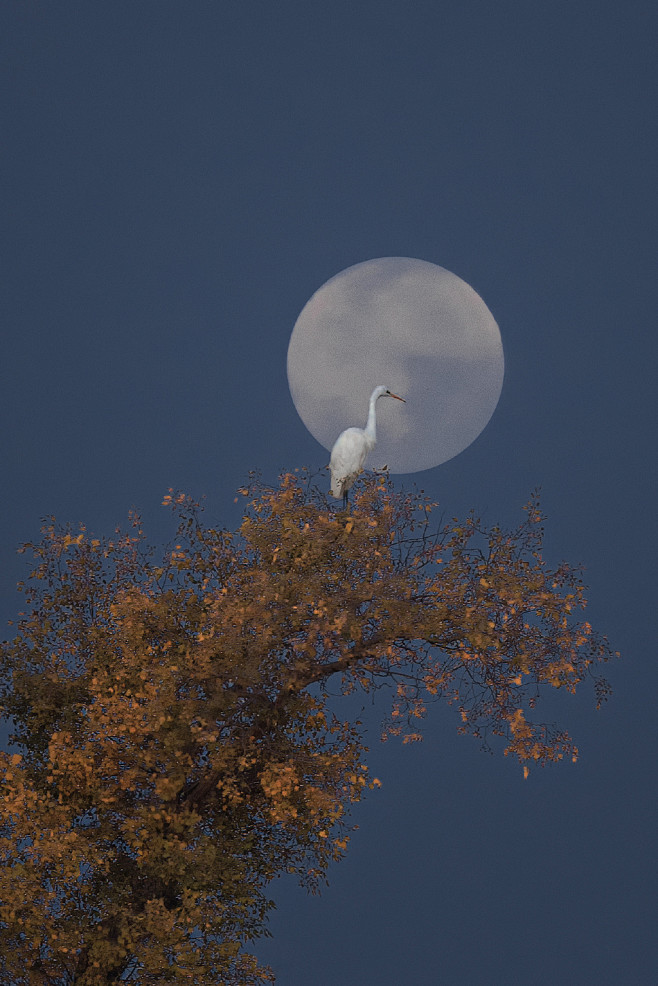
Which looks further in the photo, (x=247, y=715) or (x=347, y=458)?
(x=347, y=458)

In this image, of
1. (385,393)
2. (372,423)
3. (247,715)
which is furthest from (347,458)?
(247,715)

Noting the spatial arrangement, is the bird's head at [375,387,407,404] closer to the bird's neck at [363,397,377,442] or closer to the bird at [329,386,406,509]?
the bird's neck at [363,397,377,442]

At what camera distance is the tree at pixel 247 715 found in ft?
28.4

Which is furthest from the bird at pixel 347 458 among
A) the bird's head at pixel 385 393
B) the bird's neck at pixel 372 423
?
the bird's head at pixel 385 393

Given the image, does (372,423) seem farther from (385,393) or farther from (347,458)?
(347,458)

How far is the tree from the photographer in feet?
28.4

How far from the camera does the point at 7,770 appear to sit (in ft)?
29.1

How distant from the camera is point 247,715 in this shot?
9.30 meters

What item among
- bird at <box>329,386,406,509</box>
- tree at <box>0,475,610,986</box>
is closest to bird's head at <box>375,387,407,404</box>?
bird at <box>329,386,406,509</box>

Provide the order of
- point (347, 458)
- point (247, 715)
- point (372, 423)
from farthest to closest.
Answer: point (372, 423)
point (347, 458)
point (247, 715)

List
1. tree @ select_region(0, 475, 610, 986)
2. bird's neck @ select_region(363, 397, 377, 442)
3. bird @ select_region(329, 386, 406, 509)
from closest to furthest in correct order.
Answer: tree @ select_region(0, 475, 610, 986) → bird @ select_region(329, 386, 406, 509) → bird's neck @ select_region(363, 397, 377, 442)

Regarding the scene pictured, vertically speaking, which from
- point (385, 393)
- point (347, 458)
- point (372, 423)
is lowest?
point (347, 458)

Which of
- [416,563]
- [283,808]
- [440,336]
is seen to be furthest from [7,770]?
[440,336]

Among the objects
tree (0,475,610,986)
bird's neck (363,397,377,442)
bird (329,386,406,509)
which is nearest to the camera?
tree (0,475,610,986)
